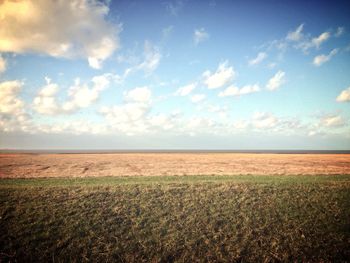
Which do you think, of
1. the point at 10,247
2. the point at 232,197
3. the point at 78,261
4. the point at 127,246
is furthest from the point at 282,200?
the point at 10,247

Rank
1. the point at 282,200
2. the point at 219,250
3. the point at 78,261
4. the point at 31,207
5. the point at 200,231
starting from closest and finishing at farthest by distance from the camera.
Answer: the point at 78,261 → the point at 219,250 → the point at 200,231 → the point at 31,207 → the point at 282,200

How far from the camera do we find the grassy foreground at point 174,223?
12555mm

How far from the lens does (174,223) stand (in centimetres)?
1559

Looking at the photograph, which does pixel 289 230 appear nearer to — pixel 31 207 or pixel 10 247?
pixel 10 247

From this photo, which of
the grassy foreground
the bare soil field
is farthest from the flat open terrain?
the bare soil field

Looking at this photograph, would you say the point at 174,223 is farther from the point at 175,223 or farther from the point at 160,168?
the point at 160,168

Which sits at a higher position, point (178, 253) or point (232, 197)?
point (232, 197)

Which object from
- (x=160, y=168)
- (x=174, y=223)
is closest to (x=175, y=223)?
(x=174, y=223)

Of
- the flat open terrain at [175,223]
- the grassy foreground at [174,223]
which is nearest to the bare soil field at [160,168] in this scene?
the flat open terrain at [175,223]

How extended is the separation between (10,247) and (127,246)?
6711 mm

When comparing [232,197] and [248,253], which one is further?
[232,197]

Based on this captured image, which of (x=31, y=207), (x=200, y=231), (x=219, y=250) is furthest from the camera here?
(x=31, y=207)

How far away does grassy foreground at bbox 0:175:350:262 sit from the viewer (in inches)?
494

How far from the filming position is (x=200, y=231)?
14.6 m
